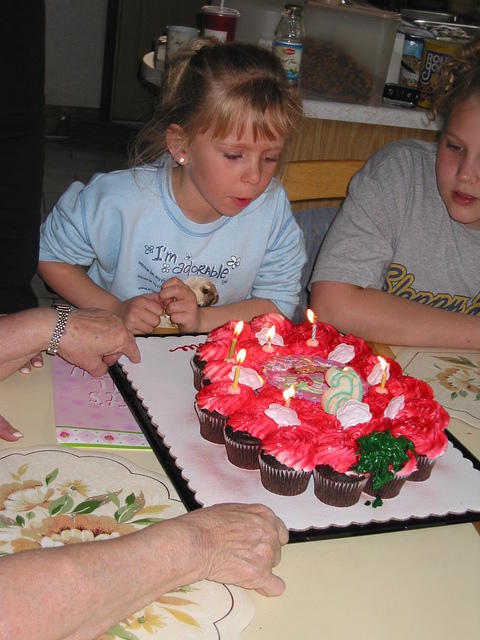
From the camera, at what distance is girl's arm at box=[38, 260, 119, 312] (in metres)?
1.93

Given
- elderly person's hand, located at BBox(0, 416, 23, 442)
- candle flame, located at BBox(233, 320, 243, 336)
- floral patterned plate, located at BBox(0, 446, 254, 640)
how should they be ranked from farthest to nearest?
candle flame, located at BBox(233, 320, 243, 336)
elderly person's hand, located at BBox(0, 416, 23, 442)
floral patterned plate, located at BBox(0, 446, 254, 640)

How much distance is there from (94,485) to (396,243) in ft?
4.17

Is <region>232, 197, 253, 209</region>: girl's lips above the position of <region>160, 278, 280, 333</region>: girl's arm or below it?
above

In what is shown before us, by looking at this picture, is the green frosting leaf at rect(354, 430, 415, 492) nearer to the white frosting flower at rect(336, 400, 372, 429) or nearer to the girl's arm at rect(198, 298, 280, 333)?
the white frosting flower at rect(336, 400, 372, 429)

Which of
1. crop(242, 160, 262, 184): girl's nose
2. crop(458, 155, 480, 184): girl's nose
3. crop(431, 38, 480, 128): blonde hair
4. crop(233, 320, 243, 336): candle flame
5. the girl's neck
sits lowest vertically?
crop(233, 320, 243, 336): candle flame

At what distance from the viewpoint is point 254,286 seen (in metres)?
2.19

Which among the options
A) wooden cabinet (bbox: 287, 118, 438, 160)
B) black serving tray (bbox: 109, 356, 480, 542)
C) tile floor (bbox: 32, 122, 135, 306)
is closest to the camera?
black serving tray (bbox: 109, 356, 480, 542)

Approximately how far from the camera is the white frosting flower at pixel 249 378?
1386 mm

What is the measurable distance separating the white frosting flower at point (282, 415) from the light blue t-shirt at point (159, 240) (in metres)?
0.83

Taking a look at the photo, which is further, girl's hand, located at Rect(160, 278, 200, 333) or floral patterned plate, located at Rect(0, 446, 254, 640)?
girl's hand, located at Rect(160, 278, 200, 333)

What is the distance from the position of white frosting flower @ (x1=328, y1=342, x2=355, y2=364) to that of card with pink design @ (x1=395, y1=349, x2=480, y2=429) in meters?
0.21

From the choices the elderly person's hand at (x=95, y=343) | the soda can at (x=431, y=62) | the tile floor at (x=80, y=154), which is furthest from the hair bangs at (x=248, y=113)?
the tile floor at (x=80, y=154)

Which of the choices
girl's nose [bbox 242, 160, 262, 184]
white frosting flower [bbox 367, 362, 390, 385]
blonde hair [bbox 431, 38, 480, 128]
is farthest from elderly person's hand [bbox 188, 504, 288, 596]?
blonde hair [bbox 431, 38, 480, 128]

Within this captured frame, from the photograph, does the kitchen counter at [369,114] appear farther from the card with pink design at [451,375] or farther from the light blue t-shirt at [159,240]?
the card with pink design at [451,375]
